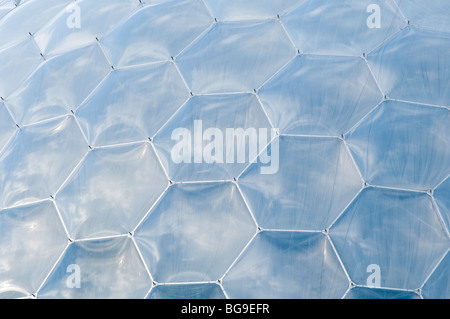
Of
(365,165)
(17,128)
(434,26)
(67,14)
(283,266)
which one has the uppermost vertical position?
(67,14)

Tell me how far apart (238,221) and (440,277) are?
2.03 meters

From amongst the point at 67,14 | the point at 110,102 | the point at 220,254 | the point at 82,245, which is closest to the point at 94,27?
the point at 67,14

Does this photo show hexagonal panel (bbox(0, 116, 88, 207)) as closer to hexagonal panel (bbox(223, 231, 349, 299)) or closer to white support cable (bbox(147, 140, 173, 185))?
white support cable (bbox(147, 140, 173, 185))

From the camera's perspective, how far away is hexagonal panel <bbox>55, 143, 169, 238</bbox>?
5.56m

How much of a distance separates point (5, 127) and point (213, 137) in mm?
2798

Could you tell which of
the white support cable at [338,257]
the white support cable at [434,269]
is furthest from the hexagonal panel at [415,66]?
the white support cable at [338,257]

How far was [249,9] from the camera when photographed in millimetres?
6691

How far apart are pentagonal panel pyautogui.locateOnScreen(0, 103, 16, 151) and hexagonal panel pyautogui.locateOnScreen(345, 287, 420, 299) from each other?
4.40 metres

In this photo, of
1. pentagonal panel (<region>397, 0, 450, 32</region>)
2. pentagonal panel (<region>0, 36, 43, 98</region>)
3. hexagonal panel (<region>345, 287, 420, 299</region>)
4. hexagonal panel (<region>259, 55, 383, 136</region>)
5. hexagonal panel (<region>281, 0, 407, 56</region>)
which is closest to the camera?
hexagonal panel (<region>345, 287, 420, 299</region>)

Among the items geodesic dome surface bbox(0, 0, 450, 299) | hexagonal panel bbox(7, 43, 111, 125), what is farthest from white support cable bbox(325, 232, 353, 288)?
hexagonal panel bbox(7, 43, 111, 125)

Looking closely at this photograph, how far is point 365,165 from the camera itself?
5492mm

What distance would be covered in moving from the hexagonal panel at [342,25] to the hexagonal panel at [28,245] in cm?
347

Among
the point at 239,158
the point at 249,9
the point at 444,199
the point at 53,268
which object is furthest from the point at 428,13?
the point at 53,268
